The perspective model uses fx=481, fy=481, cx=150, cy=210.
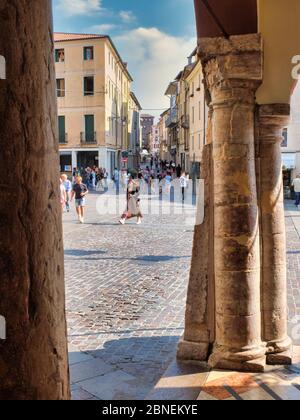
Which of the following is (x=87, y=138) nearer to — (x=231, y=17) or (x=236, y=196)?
(x=231, y=17)

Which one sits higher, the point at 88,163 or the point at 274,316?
the point at 88,163

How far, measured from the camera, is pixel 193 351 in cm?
434

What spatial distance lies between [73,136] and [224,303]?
36886 millimetres

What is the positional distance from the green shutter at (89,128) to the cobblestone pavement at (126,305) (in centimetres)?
2687

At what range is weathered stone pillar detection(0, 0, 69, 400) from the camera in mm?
1361

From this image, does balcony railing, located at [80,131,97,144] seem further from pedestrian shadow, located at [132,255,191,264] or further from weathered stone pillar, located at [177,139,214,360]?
weathered stone pillar, located at [177,139,214,360]

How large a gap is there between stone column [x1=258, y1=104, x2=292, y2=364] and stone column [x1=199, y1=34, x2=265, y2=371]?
0.51 ft

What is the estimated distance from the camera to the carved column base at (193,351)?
4.30m

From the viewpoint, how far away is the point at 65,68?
115 feet

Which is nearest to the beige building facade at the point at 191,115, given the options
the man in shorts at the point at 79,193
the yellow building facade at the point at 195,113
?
the yellow building facade at the point at 195,113

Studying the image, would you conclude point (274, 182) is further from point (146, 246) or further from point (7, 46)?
point (146, 246)

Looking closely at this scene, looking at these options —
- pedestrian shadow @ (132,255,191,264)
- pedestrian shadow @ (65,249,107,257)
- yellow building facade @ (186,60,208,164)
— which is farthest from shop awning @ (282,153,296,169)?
pedestrian shadow @ (65,249,107,257)

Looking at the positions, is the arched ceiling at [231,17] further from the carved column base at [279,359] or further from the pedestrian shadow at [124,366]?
the pedestrian shadow at [124,366]

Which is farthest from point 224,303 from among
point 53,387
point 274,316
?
point 53,387
